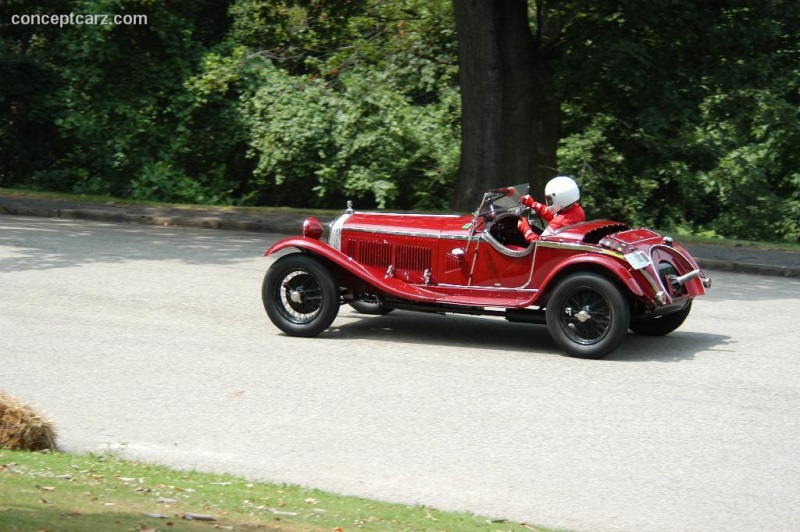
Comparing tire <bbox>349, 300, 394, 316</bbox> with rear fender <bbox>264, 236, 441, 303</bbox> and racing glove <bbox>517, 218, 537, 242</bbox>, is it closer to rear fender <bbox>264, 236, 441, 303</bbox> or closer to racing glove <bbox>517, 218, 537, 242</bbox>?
rear fender <bbox>264, 236, 441, 303</bbox>

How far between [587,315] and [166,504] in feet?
16.1

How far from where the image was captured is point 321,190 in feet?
74.8

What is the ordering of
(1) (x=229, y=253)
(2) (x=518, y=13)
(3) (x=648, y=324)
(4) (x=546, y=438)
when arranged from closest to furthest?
(4) (x=546, y=438) → (3) (x=648, y=324) → (1) (x=229, y=253) → (2) (x=518, y=13)

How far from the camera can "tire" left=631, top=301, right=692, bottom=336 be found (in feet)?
34.4

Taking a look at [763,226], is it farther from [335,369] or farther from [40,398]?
[40,398]

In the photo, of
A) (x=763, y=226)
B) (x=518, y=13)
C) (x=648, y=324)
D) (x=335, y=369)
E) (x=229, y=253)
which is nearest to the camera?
(x=335, y=369)

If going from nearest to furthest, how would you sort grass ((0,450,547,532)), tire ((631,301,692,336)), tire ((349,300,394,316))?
1. grass ((0,450,547,532))
2. tire ((631,301,692,336))
3. tire ((349,300,394,316))

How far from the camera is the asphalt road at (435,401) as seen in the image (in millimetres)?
6512

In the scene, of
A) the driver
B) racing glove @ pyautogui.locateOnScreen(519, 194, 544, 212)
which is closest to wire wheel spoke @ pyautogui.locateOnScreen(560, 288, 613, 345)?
the driver

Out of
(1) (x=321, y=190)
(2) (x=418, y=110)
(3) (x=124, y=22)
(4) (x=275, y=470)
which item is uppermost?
(3) (x=124, y=22)

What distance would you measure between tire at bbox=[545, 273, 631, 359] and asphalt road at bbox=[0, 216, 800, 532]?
17 cm

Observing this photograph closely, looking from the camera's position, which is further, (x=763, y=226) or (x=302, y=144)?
(x=763, y=226)

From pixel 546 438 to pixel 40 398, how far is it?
3681 millimetres

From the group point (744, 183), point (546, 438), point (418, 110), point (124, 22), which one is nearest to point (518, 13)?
point (418, 110)
